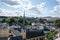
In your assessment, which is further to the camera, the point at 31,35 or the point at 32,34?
the point at 32,34

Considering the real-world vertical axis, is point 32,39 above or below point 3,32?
below

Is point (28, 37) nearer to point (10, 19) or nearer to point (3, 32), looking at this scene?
point (3, 32)

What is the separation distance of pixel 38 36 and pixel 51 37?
1.93 metres

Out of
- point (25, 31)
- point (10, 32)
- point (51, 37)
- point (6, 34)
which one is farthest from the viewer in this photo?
point (25, 31)

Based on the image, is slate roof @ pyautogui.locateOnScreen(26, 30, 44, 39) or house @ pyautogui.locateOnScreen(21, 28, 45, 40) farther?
slate roof @ pyautogui.locateOnScreen(26, 30, 44, 39)

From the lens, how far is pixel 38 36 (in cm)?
1139

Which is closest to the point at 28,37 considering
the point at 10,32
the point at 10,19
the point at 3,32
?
the point at 10,32

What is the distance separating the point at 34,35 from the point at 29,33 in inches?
19.7

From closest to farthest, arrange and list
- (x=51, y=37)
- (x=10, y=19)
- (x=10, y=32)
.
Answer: (x=10, y=32) < (x=51, y=37) < (x=10, y=19)

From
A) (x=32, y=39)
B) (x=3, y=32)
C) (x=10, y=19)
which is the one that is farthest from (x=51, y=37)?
(x=10, y=19)

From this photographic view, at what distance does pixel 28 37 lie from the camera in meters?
10.6

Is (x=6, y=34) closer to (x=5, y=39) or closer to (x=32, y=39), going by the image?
(x=5, y=39)

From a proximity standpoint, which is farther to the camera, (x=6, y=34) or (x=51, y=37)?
(x=51, y=37)

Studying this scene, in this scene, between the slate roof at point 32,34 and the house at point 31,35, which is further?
the slate roof at point 32,34
